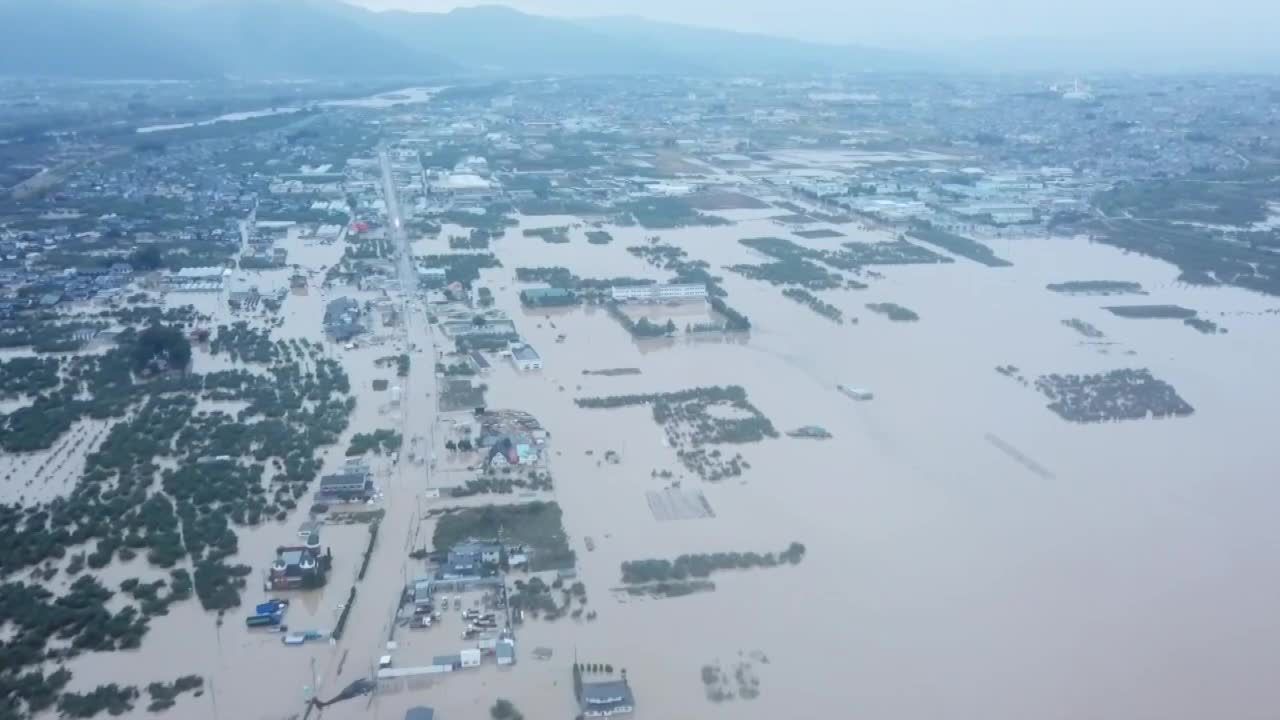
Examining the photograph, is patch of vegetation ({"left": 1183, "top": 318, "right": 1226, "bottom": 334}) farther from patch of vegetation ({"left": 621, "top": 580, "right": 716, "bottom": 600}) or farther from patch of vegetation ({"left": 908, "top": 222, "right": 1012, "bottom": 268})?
patch of vegetation ({"left": 621, "top": 580, "right": 716, "bottom": 600})

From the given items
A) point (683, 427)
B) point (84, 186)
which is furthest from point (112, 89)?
point (683, 427)

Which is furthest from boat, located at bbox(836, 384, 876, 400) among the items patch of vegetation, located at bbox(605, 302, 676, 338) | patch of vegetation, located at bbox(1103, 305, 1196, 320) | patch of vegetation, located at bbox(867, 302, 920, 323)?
patch of vegetation, located at bbox(1103, 305, 1196, 320)

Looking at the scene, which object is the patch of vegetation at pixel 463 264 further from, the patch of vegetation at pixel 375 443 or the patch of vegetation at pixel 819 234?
the patch of vegetation at pixel 819 234

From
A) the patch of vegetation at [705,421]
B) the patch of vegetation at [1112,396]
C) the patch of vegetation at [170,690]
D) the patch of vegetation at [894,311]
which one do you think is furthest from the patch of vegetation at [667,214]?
the patch of vegetation at [170,690]

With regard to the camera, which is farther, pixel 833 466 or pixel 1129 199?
pixel 1129 199

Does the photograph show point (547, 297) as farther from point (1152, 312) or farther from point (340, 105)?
point (340, 105)

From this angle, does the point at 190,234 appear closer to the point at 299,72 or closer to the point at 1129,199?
the point at 1129,199
